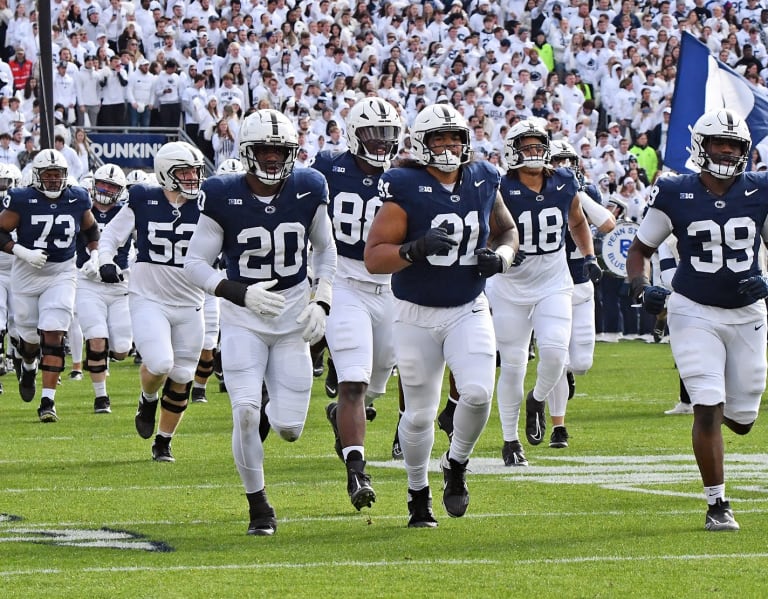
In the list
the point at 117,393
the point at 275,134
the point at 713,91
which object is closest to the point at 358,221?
the point at 275,134

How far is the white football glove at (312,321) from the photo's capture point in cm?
704

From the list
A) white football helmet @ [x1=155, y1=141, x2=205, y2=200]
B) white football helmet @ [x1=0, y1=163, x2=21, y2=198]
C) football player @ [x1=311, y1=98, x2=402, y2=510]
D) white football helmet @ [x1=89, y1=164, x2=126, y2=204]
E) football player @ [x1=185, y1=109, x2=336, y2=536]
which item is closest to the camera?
football player @ [x1=185, y1=109, x2=336, y2=536]

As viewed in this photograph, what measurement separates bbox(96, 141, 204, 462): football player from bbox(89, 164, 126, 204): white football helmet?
321cm

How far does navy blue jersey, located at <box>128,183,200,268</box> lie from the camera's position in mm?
9930

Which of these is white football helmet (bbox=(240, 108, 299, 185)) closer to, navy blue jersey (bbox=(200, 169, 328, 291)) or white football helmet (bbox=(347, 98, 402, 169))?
navy blue jersey (bbox=(200, 169, 328, 291))

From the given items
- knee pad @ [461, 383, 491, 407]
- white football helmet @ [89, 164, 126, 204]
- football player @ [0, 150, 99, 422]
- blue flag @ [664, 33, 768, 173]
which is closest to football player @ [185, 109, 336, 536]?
knee pad @ [461, 383, 491, 407]

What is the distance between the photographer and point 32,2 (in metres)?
23.9

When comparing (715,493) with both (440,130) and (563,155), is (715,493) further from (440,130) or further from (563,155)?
(563,155)

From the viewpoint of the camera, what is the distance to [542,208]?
31.0 feet

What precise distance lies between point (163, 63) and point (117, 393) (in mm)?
9176

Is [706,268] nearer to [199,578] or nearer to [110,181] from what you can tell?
[199,578]

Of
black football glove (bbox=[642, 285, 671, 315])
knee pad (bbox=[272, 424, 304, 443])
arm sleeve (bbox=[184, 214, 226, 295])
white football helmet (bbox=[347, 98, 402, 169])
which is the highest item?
white football helmet (bbox=[347, 98, 402, 169])

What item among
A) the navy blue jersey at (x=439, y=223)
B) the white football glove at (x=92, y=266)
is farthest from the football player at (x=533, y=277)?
the white football glove at (x=92, y=266)

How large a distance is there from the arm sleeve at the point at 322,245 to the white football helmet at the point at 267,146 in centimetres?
27
